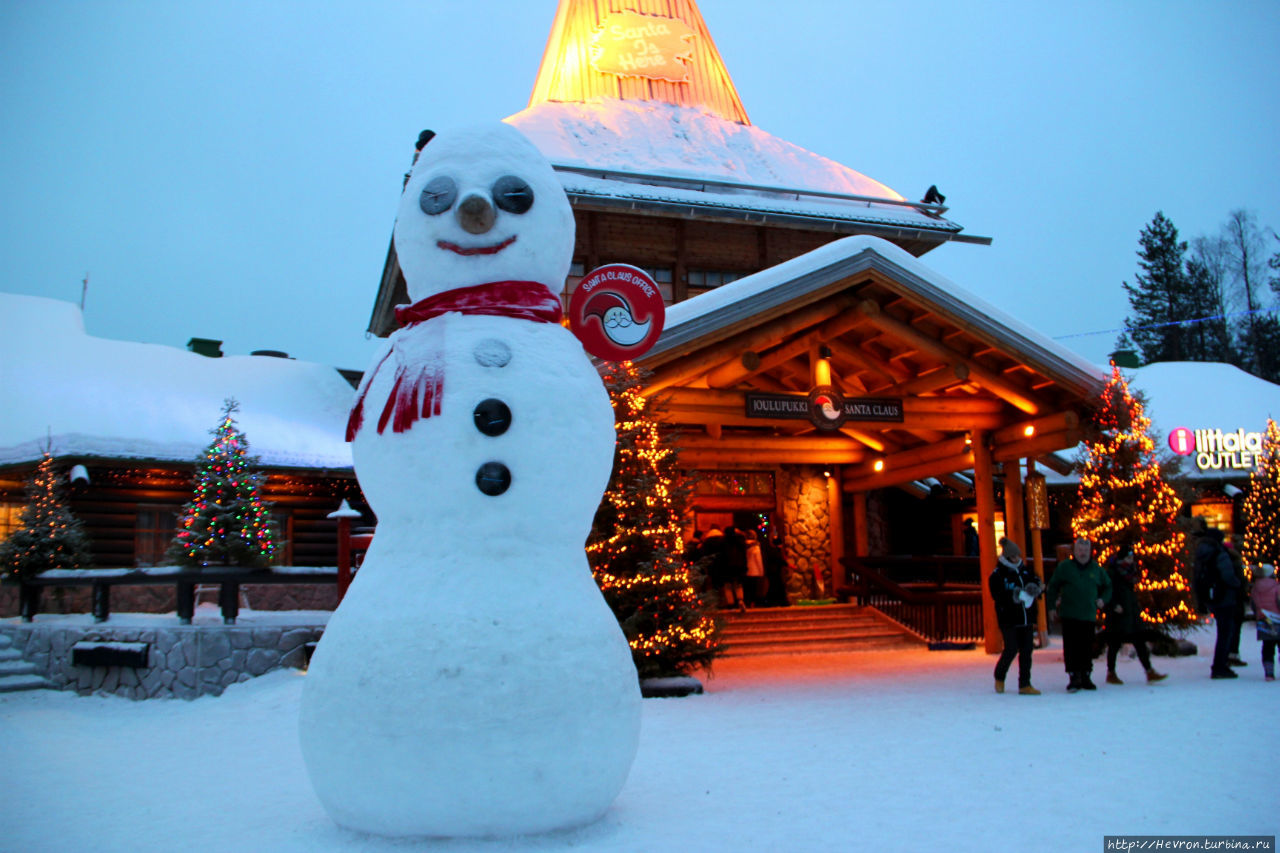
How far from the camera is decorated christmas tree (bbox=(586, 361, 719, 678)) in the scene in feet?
30.9

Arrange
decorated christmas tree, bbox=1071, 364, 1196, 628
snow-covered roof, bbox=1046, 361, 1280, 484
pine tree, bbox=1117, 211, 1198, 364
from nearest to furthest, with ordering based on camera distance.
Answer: decorated christmas tree, bbox=1071, 364, 1196, 628
snow-covered roof, bbox=1046, 361, 1280, 484
pine tree, bbox=1117, 211, 1198, 364

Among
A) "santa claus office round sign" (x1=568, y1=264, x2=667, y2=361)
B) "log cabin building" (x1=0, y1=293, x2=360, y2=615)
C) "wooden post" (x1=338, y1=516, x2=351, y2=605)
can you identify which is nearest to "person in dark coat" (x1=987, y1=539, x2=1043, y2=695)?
"santa claus office round sign" (x1=568, y1=264, x2=667, y2=361)

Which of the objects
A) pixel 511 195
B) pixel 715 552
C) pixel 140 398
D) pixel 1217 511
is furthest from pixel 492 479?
pixel 1217 511

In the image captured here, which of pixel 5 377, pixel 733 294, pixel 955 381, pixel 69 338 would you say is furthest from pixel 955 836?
pixel 69 338

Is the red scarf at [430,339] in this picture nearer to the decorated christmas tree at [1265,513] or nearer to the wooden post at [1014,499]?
the wooden post at [1014,499]

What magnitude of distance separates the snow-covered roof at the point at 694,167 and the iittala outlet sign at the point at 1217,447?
26.7ft

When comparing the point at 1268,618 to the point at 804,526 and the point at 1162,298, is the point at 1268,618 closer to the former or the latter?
the point at 804,526

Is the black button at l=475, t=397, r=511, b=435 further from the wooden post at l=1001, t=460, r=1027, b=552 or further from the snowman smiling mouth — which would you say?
the wooden post at l=1001, t=460, r=1027, b=552

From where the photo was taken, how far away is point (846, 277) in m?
10.6

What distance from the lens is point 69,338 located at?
59.3ft

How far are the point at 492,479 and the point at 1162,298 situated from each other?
41244 mm

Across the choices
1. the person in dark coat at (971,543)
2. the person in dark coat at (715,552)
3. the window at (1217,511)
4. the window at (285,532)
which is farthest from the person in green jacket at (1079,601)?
the window at (1217,511)

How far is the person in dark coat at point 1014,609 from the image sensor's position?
879 centimetres

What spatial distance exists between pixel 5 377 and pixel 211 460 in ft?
23.1
